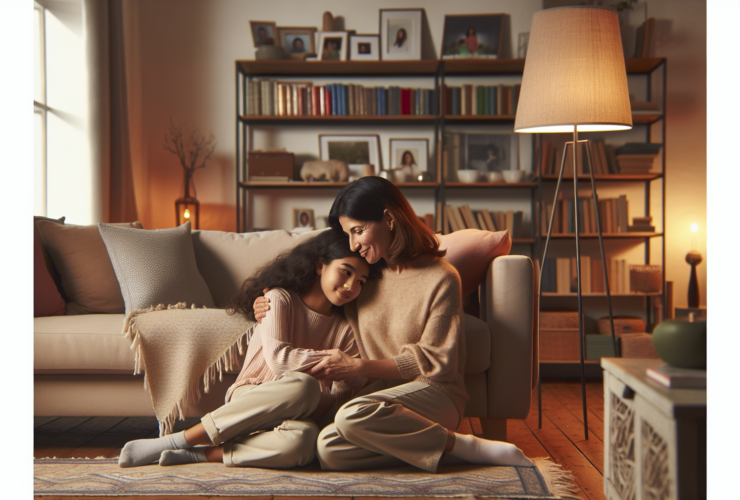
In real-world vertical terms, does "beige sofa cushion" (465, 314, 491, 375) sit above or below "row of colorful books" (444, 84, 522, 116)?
below

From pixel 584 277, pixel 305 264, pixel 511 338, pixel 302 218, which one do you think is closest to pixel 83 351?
pixel 305 264

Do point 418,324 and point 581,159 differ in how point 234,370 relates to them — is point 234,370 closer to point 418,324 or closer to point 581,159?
point 418,324

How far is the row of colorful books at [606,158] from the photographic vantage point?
12.6 ft

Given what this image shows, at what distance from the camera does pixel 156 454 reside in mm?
1787

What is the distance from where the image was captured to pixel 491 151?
13.5ft

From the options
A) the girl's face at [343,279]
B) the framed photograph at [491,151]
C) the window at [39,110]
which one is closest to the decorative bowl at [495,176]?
the framed photograph at [491,151]

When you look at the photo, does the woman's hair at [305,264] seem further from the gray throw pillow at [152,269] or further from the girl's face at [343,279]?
the gray throw pillow at [152,269]

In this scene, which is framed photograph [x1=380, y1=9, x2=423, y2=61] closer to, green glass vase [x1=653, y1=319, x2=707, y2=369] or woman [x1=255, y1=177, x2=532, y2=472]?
woman [x1=255, y1=177, x2=532, y2=472]

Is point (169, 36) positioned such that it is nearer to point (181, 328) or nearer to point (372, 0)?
point (372, 0)

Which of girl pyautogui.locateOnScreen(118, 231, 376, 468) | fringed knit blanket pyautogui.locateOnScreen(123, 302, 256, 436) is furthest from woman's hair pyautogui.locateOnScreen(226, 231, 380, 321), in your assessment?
fringed knit blanket pyautogui.locateOnScreen(123, 302, 256, 436)

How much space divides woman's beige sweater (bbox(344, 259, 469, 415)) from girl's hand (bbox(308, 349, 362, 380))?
132 millimetres

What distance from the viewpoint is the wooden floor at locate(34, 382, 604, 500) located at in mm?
1980

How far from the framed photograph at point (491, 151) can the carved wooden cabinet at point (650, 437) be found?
9.54 feet
